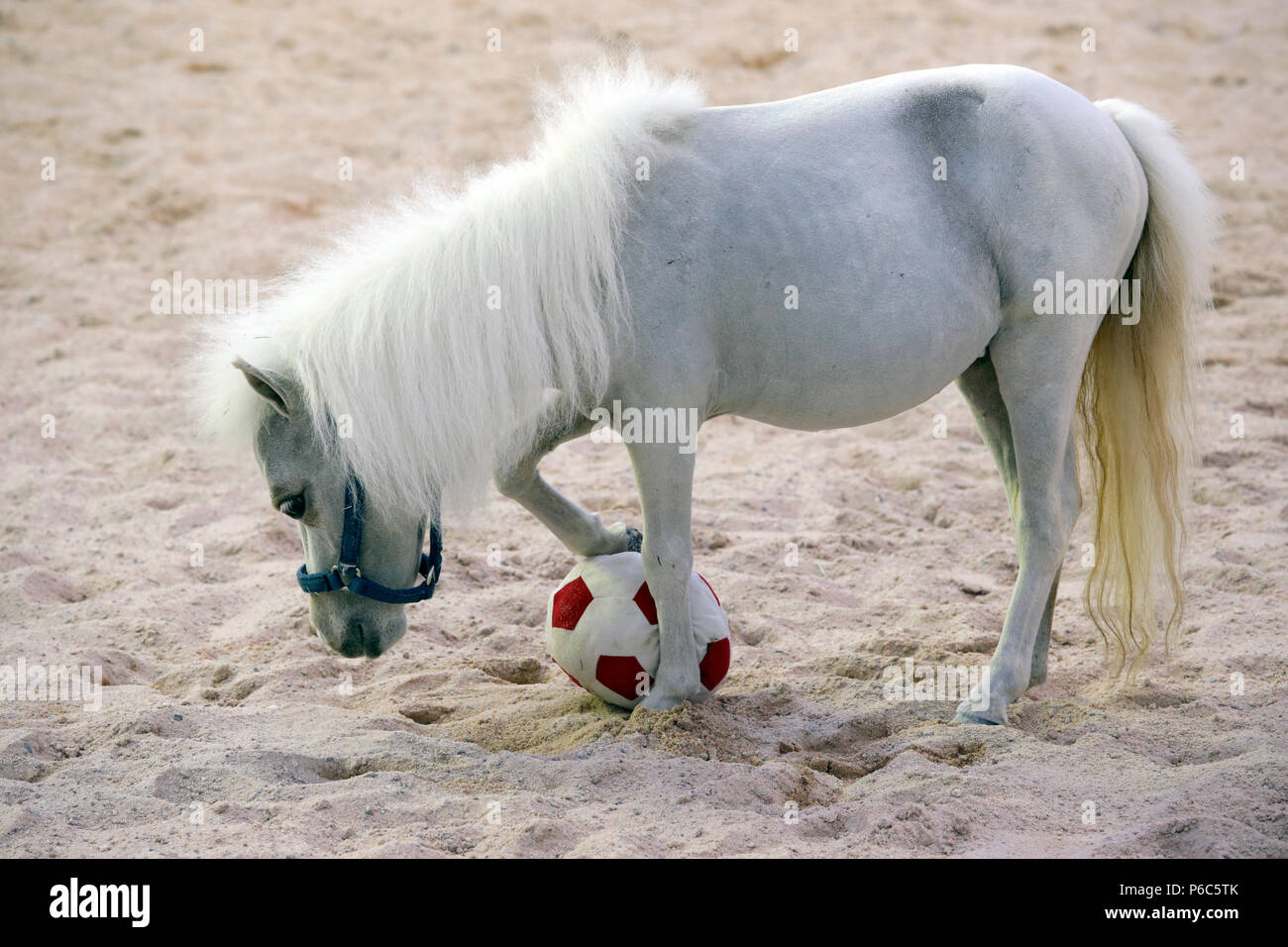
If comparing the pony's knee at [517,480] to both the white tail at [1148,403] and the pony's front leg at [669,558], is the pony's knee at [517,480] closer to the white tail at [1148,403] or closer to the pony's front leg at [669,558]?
the pony's front leg at [669,558]

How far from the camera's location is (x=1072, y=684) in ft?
11.6

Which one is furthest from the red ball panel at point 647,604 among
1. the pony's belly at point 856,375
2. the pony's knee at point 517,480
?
the pony's belly at point 856,375

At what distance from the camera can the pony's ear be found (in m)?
2.79

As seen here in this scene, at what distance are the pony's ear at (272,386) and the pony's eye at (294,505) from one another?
0.21 m

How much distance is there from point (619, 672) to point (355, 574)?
72 cm

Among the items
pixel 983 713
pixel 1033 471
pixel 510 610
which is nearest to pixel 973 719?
pixel 983 713

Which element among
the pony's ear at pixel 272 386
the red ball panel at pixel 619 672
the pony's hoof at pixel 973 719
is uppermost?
the pony's ear at pixel 272 386

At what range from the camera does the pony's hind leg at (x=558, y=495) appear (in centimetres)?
319

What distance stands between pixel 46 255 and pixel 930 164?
568cm

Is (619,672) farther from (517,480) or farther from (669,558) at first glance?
(517,480)

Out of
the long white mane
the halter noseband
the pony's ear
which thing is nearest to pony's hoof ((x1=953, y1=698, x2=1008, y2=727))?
the long white mane

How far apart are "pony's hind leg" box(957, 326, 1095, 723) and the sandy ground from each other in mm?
134
